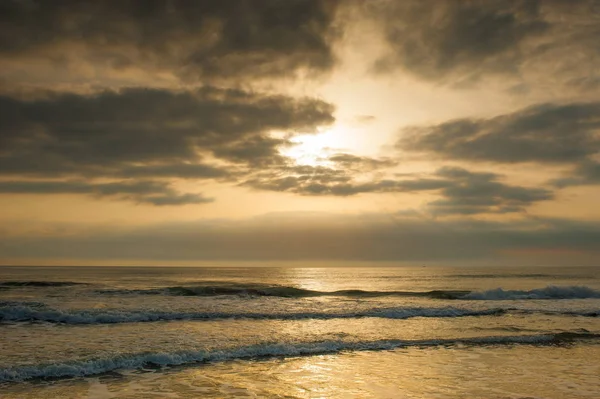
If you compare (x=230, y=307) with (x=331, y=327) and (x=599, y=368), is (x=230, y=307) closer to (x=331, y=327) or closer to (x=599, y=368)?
(x=331, y=327)

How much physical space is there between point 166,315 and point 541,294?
4226 centimetres

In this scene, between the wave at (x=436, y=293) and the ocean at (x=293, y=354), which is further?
the wave at (x=436, y=293)

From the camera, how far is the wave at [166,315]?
25.4 m

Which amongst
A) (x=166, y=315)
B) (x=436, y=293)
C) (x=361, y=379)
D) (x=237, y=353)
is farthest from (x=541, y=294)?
(x=237, y=353)

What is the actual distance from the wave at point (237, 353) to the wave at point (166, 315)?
8749 millimetres

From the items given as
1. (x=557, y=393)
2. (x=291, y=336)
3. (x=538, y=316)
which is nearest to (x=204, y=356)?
(x=291, y=336)

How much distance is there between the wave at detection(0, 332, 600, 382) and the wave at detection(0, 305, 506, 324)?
875 centimetres

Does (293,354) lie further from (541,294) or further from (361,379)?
(541,294)

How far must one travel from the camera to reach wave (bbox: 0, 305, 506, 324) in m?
25.4

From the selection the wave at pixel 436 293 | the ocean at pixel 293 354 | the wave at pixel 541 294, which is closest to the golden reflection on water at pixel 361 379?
the ocean at pixel 293 354

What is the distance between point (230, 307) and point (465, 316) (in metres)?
17.1

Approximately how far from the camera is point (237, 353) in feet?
56.6

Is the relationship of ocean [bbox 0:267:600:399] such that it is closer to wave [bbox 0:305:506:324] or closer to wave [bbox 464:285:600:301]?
wave [bbox 0:305:506:324]

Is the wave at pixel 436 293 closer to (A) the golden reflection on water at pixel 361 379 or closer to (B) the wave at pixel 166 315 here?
(B) the wave at pixel 166 315
